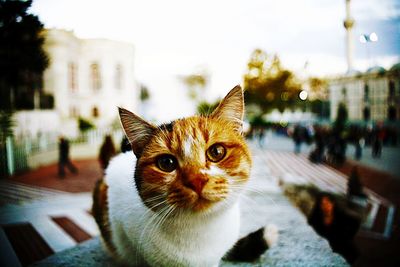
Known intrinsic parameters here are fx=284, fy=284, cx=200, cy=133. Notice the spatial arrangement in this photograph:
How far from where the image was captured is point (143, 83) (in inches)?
35.7

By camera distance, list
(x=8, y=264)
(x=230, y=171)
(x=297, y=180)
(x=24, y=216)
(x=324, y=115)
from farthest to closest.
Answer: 1. (x=297, y=180)
2. (x=324, y=115)
3. (x=24, y=216)
4. (x=8, y=264)
5. (x=230, y=171)

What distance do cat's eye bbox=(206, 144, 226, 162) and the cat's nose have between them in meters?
0.07

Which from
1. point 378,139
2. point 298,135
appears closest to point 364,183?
point 378,139

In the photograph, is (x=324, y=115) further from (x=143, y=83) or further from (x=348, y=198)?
(x=143, y=83)

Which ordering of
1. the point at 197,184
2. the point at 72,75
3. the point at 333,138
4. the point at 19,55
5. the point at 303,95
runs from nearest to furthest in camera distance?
the point at 197,184 → the point at 19,55 → the point at 72,75 → the point at 303,95 → the point at 333,138

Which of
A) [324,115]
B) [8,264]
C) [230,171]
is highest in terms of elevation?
[324,115]

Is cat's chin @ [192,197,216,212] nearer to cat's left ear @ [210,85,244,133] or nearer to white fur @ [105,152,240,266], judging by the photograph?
white fur @ [105,152,240,266]

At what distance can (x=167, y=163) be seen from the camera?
1.97 feet

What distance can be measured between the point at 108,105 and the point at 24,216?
0.44 metres

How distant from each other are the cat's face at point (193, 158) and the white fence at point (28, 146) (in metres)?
0.35

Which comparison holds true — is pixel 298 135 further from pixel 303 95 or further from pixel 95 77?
pixel 95 77

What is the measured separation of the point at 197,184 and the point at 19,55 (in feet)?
2.07

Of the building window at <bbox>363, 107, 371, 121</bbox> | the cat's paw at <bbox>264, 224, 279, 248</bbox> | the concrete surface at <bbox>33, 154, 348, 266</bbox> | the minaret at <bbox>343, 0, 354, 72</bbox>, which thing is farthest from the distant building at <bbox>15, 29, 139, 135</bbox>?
the building window at <bbox>363, 107, 371, 121</bbox>

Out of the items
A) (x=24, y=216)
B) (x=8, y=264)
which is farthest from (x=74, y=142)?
(x=8, y=264)
